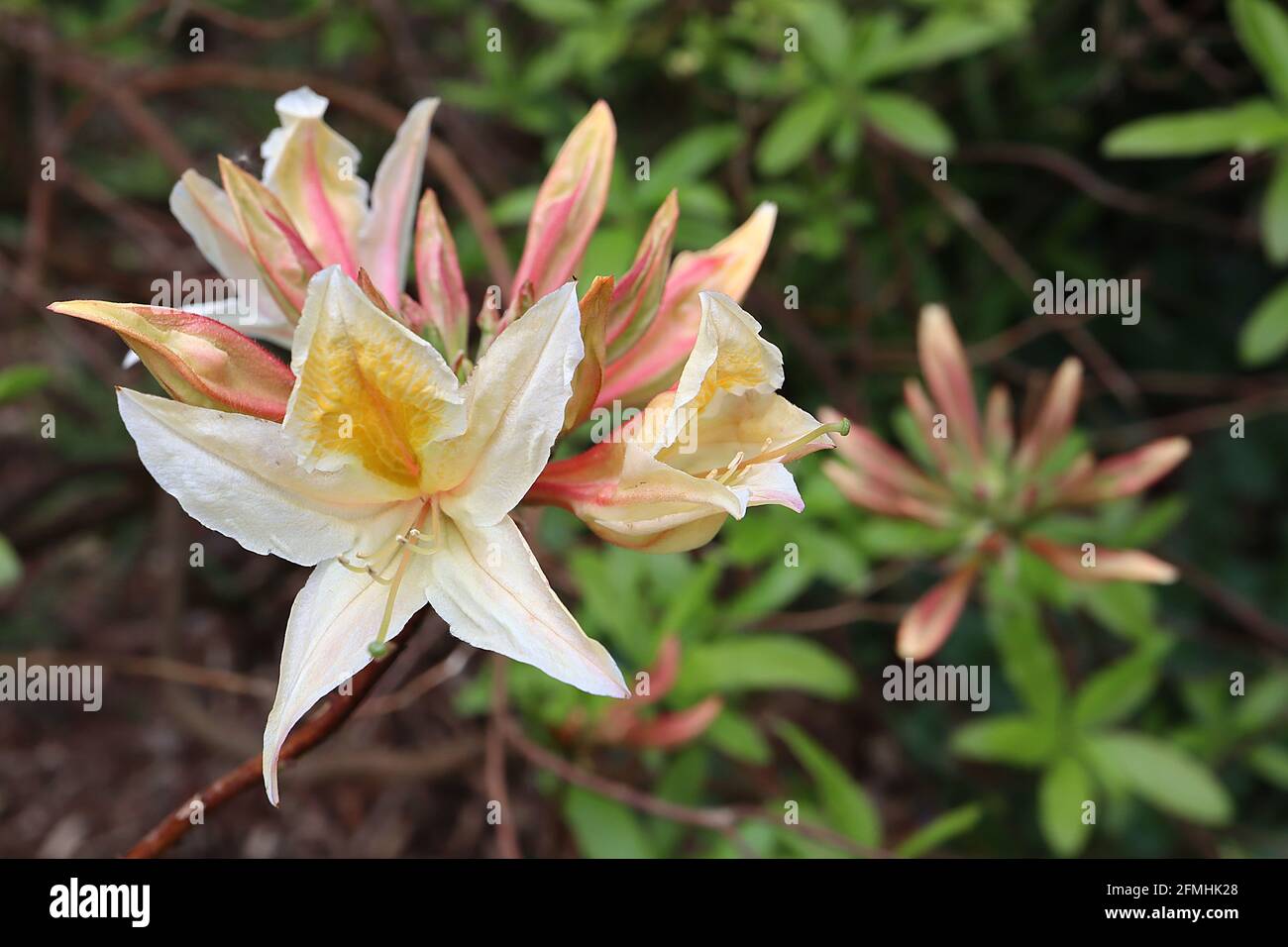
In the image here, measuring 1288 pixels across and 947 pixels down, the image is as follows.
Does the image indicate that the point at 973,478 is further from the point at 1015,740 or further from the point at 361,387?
the point at 361,387

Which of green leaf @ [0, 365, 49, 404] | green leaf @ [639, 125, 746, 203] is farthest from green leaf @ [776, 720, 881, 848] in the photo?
green leaf @ [0, 365, 49, 404]

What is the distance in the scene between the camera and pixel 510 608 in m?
0.93

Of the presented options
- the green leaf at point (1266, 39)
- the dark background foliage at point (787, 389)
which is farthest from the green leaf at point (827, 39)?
the green leaf at point (1266, 39)

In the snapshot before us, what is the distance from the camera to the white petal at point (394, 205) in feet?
3.93

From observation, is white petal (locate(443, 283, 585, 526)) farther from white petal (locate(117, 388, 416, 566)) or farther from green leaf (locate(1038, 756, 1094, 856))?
green leaf (locate(1038, 756, 1094, 856))

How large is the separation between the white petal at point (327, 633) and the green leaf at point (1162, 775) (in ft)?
5.97

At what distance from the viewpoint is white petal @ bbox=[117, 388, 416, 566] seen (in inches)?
35.0

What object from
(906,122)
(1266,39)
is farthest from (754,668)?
(1266,39)

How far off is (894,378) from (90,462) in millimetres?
2165

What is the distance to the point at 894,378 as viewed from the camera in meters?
2.93

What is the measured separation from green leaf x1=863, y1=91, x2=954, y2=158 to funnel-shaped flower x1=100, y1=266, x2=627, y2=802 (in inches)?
63.1

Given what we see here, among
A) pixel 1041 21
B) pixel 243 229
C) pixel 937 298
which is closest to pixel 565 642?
pixel 243 229

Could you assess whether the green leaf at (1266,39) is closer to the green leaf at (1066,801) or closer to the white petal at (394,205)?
the green leaf at (1066,801)
